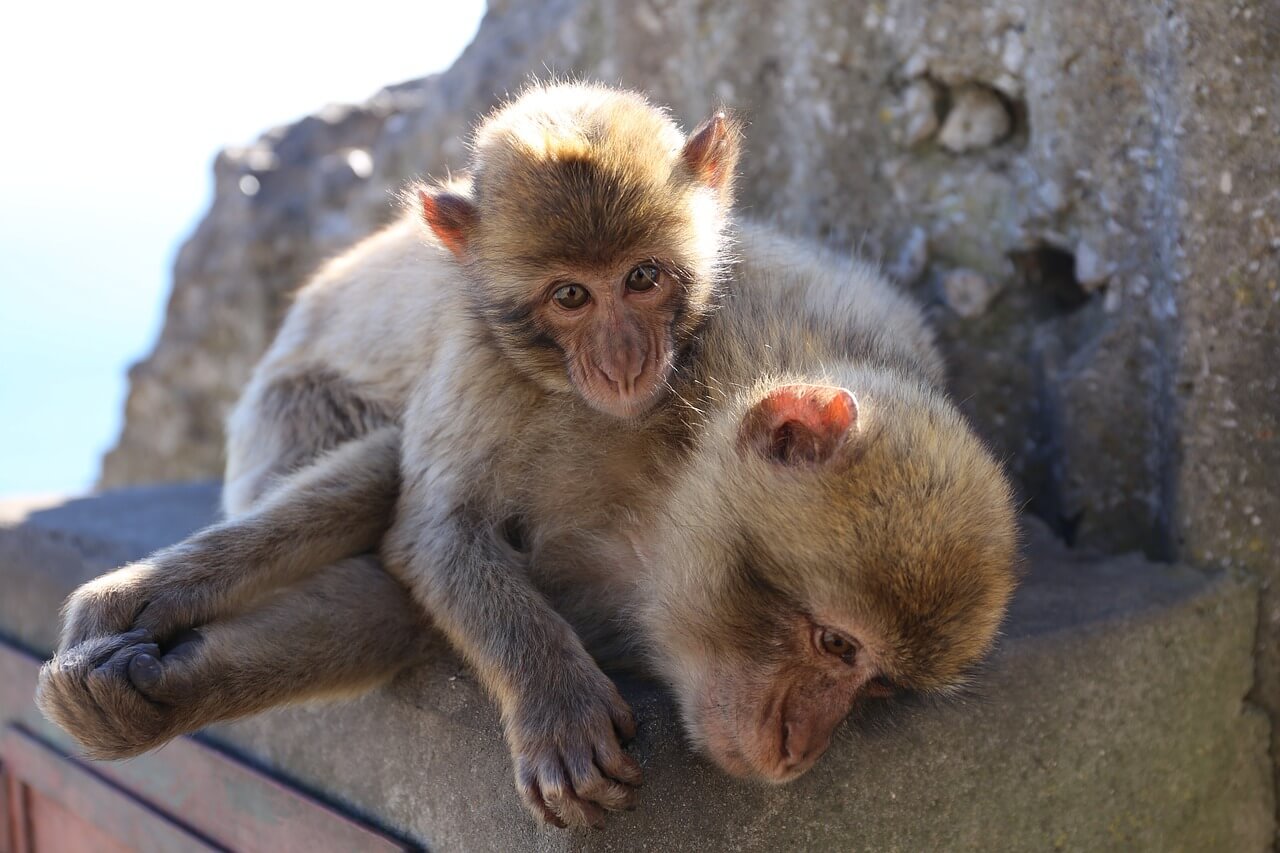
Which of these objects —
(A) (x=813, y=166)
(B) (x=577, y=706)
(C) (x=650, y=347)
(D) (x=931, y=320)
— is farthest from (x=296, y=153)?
(B) (x=577, y=706)

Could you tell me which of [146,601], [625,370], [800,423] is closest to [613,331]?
[625,370]

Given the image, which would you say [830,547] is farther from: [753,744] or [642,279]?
[642,279]

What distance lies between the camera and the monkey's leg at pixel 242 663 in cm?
165

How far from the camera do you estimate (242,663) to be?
178 cm

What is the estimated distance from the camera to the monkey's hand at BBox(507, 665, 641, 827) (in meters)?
1.52

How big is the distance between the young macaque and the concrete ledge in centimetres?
9

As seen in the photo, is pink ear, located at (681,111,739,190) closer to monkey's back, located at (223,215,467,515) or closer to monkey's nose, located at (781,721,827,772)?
monkey's back, located at (223,215,467,515)

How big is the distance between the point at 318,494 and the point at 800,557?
872 millimetres

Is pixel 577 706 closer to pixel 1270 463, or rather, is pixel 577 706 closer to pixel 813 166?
pixel 1270 463

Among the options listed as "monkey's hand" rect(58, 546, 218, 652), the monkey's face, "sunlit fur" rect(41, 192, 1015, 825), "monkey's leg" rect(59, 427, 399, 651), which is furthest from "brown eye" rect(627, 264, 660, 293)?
"monkey's hand" rect(58, 546, 218, 652)

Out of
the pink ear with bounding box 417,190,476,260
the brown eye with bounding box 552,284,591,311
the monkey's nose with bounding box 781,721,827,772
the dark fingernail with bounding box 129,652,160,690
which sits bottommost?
the monkey's nose with bounding box 781,721,827,772

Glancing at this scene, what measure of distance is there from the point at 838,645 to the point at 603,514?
0.49m

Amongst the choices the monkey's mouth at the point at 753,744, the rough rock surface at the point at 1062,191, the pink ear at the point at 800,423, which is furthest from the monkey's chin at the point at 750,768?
the rough rock surface at the point at 1062,191

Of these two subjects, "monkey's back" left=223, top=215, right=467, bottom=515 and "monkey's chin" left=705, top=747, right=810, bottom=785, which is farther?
"monkey's back" left=223, top=215, right=467, bottom=515
